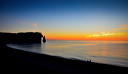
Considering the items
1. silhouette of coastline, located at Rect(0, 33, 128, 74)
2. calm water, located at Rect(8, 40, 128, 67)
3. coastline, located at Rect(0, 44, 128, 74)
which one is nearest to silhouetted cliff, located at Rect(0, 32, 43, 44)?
calm water, located at Rect(8, 40, 128, 67)

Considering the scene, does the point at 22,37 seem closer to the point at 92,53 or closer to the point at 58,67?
the point at 92,53

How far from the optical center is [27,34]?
184m

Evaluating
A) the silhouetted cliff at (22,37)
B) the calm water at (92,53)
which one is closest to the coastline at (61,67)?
the calm water at (92,53)

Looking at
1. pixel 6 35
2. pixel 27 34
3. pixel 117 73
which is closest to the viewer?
pixel 117 73

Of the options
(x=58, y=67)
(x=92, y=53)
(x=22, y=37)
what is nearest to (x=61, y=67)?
(x=58, y=67)

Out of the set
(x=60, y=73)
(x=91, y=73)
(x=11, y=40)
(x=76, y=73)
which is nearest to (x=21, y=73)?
(x=60, y=73)

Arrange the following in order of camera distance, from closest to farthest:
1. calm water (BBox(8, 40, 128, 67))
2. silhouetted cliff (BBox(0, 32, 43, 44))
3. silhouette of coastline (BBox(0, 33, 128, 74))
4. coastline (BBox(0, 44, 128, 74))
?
1. silhouette of coastline (BBox(0, 33, 128, 74))
2. coastline (BBox(0, 44, 128, 74))
3. calm water (BBox(8, 40, 128, 67))
4. silhouetted cliff (BBox(0, 32, 43, 44))

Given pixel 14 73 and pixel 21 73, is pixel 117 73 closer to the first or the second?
pixel 21 73

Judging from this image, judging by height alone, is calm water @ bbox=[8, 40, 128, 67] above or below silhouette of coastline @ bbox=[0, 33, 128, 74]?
below

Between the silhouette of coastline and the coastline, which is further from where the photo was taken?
the coastline

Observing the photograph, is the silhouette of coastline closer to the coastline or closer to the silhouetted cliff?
the coastline

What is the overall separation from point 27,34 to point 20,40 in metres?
19.5

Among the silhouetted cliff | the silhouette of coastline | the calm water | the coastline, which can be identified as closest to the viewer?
the silhouette of coastline

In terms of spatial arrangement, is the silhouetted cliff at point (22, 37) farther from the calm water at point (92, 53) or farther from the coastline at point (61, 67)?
the coastline at point (61, 67)
